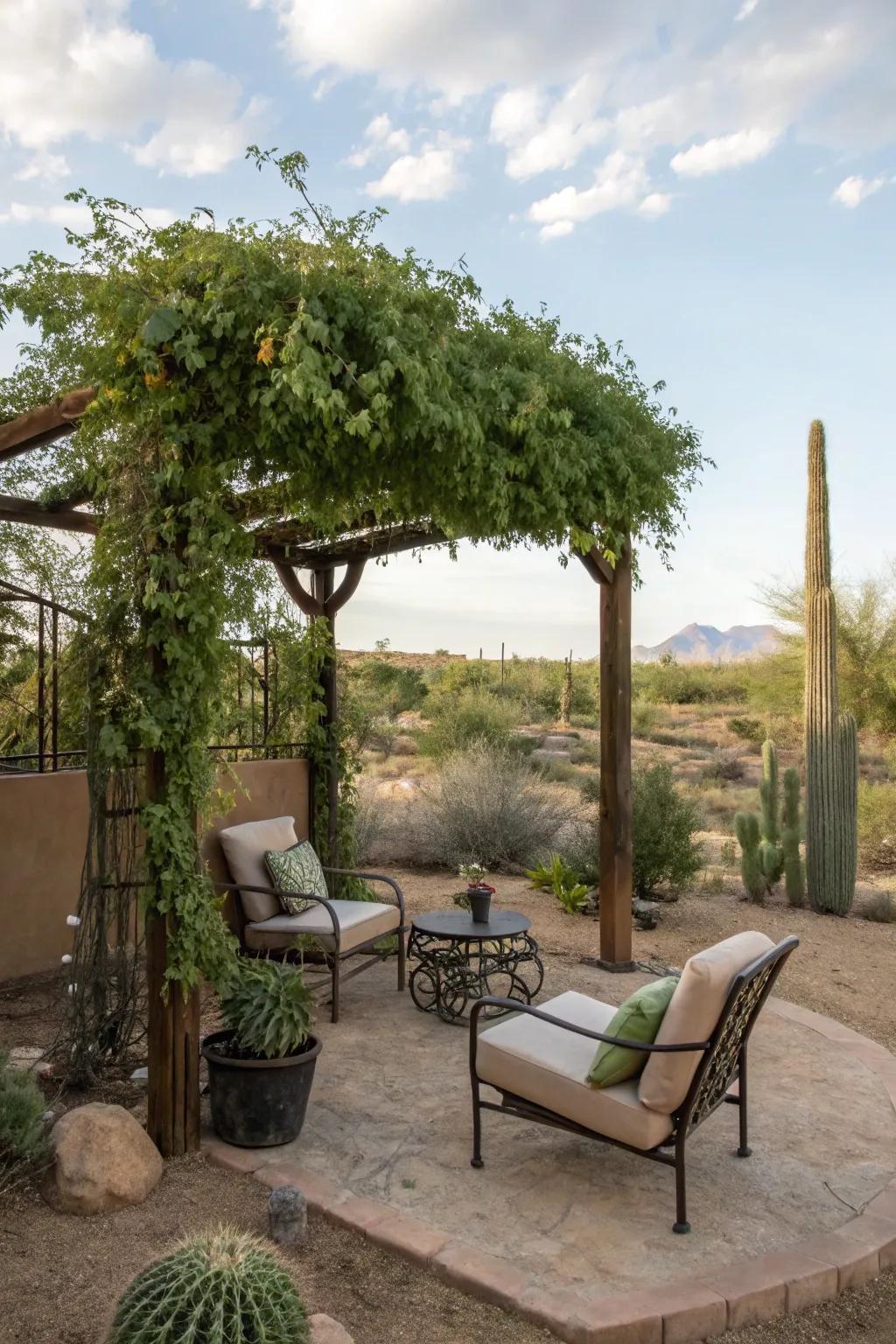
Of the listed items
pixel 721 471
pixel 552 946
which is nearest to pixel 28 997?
pixel 552 946

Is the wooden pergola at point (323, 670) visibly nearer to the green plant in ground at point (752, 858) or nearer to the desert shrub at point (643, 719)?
the green plant in ground at point (752, 858)

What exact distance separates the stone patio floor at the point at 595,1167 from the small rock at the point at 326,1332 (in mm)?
705

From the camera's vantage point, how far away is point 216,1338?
1.69 metres

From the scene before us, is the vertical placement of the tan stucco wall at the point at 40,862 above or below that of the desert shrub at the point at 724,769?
above

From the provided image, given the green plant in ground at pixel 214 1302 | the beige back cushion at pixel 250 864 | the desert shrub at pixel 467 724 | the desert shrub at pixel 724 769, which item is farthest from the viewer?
the desert shrub at pixel 724 769

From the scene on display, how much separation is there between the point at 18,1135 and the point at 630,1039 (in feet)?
6.37

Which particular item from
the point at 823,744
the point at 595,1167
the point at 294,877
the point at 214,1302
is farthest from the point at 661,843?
the point at 214,1302

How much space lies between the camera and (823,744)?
27.6 feet

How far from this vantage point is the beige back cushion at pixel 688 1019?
2725 mm

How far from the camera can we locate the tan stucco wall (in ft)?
17.7

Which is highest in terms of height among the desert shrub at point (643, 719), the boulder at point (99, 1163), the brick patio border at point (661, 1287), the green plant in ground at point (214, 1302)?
the desert shrub at point (643, 719)

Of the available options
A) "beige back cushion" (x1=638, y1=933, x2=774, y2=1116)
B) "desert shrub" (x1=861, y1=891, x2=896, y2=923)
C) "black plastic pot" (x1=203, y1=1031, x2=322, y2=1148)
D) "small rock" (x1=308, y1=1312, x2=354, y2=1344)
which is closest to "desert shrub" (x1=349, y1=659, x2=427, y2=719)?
"desert shrub" (x1=861, y1=891, x2=896, y2=923)

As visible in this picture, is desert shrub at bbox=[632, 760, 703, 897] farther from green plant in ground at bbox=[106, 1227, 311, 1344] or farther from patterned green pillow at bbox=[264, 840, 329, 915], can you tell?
green plant in ground at bbox=[106, 1227, 311, 1344]

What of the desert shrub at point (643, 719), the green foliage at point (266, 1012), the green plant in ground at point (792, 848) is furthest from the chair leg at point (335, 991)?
the desert shrub at point (643, 719)
